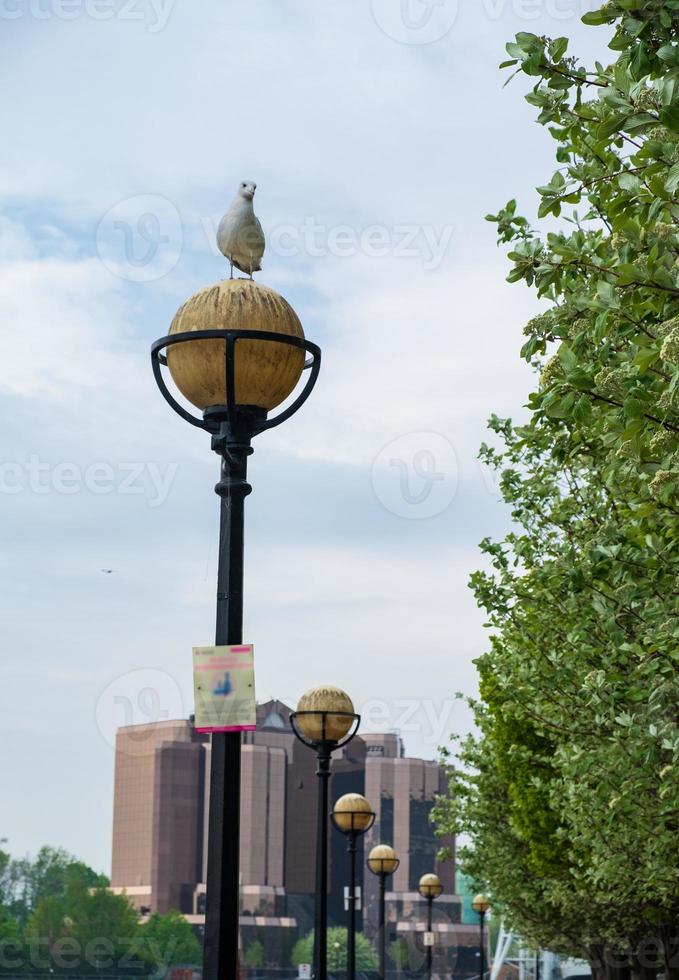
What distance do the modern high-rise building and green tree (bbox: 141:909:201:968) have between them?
3.73 meters

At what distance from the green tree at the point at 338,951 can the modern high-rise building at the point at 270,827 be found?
1.76 m

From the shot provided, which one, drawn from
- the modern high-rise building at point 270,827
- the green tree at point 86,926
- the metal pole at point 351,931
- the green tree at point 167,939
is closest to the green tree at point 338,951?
the modern high-rise building at point 270,827

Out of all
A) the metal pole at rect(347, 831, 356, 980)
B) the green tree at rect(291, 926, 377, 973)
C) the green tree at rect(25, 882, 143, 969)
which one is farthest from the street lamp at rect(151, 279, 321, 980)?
the green tree at rect(291, 926, 377, 973)

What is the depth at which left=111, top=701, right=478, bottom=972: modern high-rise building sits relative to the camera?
152 meters

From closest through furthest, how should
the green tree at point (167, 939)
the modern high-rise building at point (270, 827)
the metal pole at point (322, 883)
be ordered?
1. the metal pole at point (322, 883)
2. the green tree at point (167, 939)
3. the modern high-rise building at point (270, 827)

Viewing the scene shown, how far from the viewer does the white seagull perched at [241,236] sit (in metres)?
8.49

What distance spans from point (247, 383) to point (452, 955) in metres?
168

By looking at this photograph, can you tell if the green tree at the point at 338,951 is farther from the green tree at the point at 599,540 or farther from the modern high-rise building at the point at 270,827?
the green tree at the point at 599,540

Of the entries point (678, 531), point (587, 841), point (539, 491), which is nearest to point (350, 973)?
point (587, 841)

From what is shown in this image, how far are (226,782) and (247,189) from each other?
11.1 feet

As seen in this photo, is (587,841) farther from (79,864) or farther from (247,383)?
(79,864)

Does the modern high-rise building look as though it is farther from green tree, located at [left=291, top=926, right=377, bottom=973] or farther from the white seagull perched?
the white seagull perched

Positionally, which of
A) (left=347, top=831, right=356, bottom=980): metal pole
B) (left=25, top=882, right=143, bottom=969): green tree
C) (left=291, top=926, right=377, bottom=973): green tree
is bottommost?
(left=291, top=926, right=377, bottom=973): green tree

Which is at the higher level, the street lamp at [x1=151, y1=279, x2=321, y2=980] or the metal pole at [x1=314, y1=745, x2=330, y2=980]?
the street lamp at [x1=151, y1=279, x2=321, y2=980]
